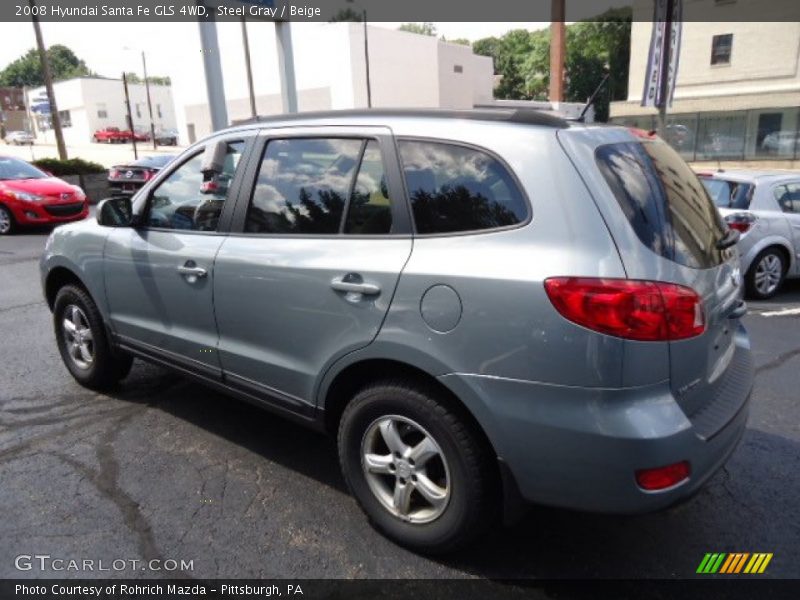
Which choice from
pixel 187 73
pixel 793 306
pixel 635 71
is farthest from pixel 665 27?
pixel 187 73

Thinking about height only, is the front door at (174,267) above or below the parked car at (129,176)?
above

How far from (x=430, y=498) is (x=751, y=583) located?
51.8 inches

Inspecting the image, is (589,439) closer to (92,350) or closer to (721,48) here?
(92,350)

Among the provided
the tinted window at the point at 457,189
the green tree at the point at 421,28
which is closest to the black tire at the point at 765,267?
the tinted window at the point at 457,189

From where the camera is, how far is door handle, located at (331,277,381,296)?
8.22ft

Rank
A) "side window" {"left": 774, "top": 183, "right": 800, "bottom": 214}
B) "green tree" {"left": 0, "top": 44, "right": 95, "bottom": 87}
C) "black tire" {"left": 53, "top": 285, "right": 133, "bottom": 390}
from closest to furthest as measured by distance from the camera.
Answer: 1. "black tire" {"left": 53, "top": 285, "right": 133, "bottom": 390}
2. "side window" {"left": 774, "top": 183, "right": 800, "bottom": 214}
3. "green tree" {"left": 0, "top": 44, "right": 95, "bottom": 87}

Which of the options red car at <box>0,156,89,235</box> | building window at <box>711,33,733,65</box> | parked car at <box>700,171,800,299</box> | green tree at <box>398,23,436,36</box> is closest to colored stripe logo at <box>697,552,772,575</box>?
parked car at <box>700,171,800,299</box>

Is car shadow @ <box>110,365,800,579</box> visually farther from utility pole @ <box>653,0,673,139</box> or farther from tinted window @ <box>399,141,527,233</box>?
utility pole @ <box>653,0,673,139</box>

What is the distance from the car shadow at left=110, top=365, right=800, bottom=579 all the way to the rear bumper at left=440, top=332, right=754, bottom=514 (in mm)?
314

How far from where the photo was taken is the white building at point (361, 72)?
144 feet

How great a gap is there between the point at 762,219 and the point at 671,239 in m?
5.67

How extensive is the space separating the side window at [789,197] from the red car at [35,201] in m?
12.2

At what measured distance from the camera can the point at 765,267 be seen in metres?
7.18

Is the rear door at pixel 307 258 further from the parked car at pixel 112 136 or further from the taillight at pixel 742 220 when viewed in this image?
the parked car at pixel 112 136
